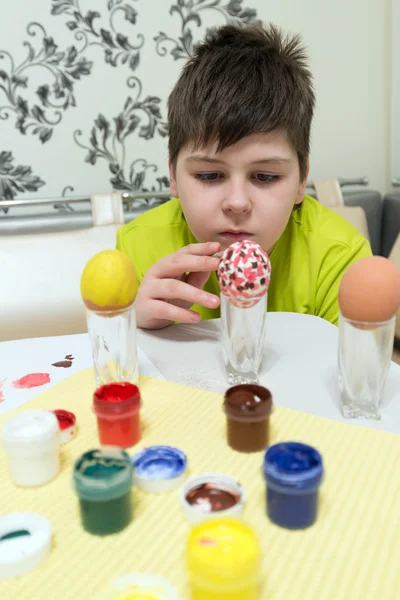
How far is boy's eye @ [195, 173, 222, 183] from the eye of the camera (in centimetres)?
80

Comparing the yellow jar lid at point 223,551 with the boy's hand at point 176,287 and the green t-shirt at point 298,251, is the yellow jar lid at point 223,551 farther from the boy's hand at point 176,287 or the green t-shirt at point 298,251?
the green t-shirt at point 298,251

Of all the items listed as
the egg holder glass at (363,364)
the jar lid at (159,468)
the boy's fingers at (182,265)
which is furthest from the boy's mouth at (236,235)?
the jar lid at (159,468)

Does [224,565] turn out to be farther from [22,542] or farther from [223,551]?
[22,542]

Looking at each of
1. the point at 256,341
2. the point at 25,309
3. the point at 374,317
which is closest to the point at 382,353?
the point at 374,317

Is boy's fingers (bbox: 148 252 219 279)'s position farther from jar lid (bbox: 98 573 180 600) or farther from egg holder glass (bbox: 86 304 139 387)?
jar lid (bbox: 98 573 180 600)

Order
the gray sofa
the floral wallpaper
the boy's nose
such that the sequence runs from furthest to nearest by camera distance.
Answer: the gray sofa < the floral wallpaper < the boy's nose

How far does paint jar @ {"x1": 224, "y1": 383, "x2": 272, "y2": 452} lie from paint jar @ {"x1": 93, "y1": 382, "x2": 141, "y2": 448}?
0.09 metres

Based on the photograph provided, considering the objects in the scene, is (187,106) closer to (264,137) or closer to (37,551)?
(264,137)

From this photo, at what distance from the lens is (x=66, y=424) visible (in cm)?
51

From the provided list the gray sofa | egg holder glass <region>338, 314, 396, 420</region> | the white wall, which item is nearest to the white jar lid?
egg holder glass <region>338, 314, 396, 420</region>

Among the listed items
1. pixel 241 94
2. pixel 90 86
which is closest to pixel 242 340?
pixel 241 94

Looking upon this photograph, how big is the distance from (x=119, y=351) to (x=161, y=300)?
18 cm

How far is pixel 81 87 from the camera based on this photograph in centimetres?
156

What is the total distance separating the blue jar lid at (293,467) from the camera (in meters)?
0.37
